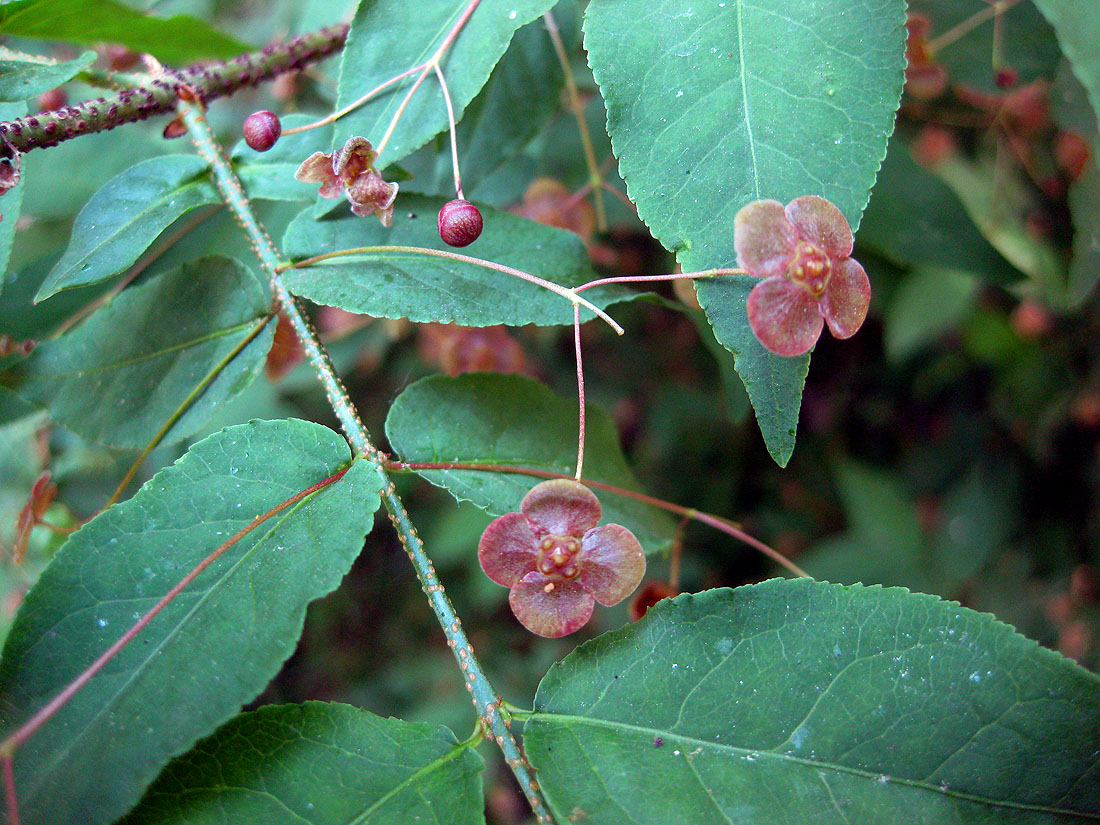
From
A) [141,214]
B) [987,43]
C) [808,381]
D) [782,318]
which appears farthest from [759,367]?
[808,381]

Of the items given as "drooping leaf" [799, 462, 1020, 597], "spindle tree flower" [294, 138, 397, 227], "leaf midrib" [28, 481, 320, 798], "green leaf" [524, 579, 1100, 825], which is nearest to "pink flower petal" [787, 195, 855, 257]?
"green leaf" [524, 579, 1100, 825]

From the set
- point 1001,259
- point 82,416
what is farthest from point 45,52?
point 1001,259

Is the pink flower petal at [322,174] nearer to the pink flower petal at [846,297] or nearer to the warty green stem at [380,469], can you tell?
the warty green stem at [380,469]

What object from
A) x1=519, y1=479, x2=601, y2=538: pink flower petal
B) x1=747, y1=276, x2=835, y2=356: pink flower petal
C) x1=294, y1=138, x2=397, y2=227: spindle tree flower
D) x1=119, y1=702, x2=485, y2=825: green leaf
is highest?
x1=294, y1=138, x2=397, y2=227: spindle tree flower

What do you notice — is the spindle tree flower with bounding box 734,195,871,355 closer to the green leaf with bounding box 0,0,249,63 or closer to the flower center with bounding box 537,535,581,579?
the flower center with bounding box 537,535,581,579

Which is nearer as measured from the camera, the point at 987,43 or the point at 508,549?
the point at 508,549

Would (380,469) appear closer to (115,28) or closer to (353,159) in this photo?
(353,159)

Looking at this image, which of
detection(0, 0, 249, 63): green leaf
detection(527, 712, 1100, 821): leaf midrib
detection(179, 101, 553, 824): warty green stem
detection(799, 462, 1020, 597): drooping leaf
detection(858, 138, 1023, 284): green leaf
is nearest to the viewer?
detection(527, 712, 1100, 821): leaf midrib
